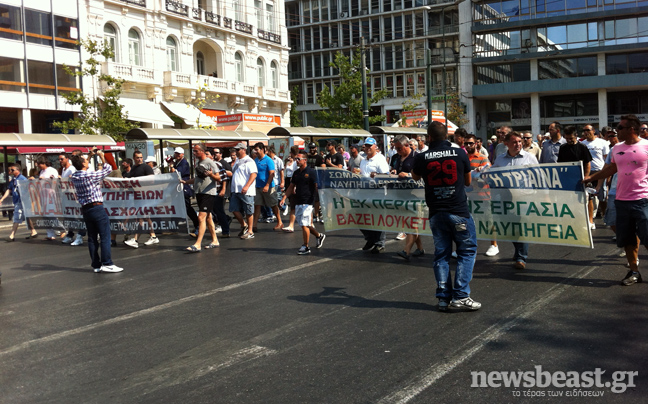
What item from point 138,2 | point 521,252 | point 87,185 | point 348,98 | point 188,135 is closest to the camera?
point 521,252

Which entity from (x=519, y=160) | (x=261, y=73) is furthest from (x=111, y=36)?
(x=519, y=160)

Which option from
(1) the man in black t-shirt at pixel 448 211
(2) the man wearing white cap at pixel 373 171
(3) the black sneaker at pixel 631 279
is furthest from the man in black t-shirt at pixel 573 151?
(1) the man in black t-shirt at pixel 448 211

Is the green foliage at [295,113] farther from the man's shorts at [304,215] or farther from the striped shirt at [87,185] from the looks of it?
the striped shirt at [87,185]

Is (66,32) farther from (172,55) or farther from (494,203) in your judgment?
(494,203)

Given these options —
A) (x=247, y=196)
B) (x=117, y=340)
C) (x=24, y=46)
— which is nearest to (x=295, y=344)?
(x=117, y=340)

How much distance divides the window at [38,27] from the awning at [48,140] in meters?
14.0

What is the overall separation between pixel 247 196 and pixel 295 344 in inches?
294

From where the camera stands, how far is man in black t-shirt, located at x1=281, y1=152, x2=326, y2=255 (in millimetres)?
9930

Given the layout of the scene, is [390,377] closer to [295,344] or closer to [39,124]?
[295,344]

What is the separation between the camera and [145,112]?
35875 millimetres

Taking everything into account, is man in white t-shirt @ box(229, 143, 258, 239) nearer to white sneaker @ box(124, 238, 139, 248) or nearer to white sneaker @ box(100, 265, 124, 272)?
white sneaker @ box(124, 238, 139, 248)

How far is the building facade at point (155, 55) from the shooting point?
31859 millimetres

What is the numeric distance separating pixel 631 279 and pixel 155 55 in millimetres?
35439

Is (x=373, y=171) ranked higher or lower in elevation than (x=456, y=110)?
lower
